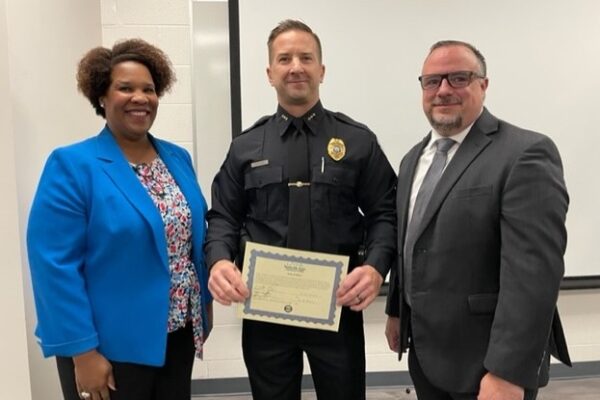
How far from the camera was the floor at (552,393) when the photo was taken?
8.98 ft

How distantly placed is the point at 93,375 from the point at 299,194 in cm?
82

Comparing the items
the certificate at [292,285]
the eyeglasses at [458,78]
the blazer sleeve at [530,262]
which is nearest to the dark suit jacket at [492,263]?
the blazer sleeve at [530,262]

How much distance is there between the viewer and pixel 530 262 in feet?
3.92

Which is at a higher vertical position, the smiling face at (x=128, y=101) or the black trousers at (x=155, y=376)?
the smiling face at (x=128, y=101)

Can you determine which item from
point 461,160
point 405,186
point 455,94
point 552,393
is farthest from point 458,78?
point 552,393

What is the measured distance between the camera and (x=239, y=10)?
255 cm

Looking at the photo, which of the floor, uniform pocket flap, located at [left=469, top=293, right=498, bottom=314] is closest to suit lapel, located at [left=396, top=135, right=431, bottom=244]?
uniform pocket flap, located at [left=469, top=293, right=498, bottom=314]

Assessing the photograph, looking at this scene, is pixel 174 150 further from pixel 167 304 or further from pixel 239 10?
pixel 239 10

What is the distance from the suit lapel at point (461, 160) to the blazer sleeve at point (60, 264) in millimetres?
983

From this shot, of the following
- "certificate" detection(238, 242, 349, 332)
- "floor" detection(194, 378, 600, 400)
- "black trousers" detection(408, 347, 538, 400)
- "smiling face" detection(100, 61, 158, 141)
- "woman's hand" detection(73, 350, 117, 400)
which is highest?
"smiling face" detection(100, 61, 158, 141)

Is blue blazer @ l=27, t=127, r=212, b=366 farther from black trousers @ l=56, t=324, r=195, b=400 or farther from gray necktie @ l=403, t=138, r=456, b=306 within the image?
gray necktie @ l=403, t=138, r=456, b=306

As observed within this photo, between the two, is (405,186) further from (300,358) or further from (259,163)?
(300,358)

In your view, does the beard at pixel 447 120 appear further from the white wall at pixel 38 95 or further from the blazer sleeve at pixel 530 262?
the white wall at pixel 38 95

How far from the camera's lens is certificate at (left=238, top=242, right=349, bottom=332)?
1.44m
